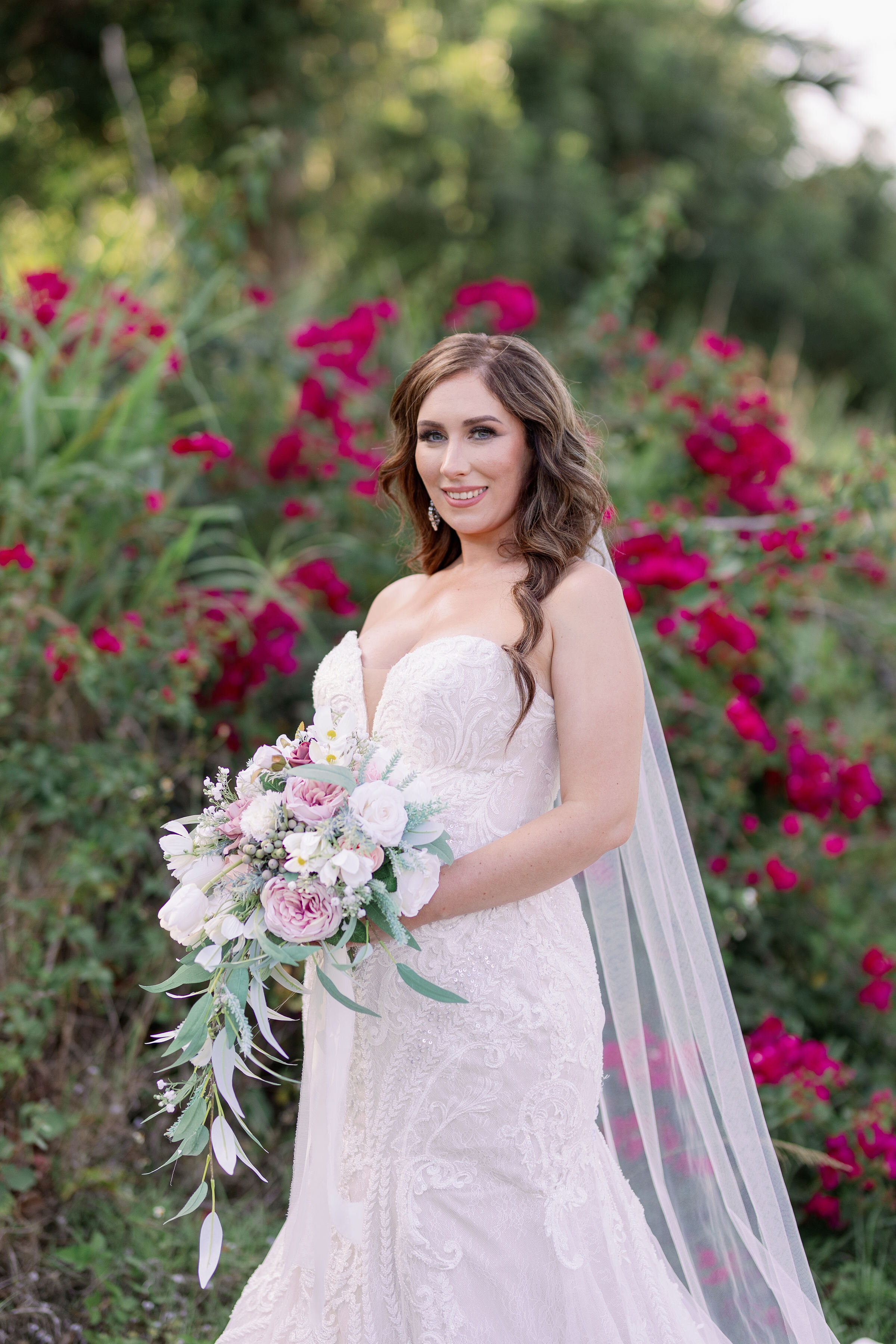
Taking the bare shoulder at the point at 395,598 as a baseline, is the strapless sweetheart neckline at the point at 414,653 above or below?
below

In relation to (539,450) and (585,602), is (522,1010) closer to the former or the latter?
(585,602)

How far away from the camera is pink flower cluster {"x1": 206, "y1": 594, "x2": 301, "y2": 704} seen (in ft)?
12.6

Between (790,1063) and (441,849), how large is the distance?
2.03m

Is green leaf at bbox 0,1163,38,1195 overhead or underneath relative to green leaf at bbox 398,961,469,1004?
underneath

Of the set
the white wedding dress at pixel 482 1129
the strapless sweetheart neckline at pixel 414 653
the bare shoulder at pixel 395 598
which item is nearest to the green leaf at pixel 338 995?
the white wedding dress at pixel 482 1129

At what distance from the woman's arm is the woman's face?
0.30m

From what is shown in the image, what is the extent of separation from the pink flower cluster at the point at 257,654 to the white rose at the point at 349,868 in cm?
206

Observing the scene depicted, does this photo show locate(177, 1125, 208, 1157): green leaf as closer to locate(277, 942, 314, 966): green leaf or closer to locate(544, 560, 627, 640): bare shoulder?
locate(277, 942, 314, 966): green leaf

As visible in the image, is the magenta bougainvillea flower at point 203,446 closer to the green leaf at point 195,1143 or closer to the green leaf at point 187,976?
the green leaf at point 187,976

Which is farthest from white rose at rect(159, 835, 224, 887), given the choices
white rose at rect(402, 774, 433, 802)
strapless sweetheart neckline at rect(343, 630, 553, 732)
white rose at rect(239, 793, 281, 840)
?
strapless sweetheart neckline at rect(343, 630, 553, 732)

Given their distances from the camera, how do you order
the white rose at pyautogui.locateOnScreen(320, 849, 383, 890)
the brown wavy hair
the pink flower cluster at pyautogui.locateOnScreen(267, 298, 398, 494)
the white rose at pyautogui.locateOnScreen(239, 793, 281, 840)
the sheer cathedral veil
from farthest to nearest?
the pink flower cluster at pyautogui.locateOnScreen(267, 298, 398, 494) → the sheer cathedral veil → the brown wavy hair → the white rose at pyautogui.locateOnScreen(239, 793, 281, 840) → the white rose at pyautogui.locateOnScreen(320, 849, 383, 890)

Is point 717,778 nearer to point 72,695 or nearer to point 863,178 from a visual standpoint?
point 72,695

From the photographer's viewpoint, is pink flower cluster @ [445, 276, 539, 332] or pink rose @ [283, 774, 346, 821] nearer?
pink rose @ [283, 774, 346, 821]

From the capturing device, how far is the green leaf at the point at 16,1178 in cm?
280
